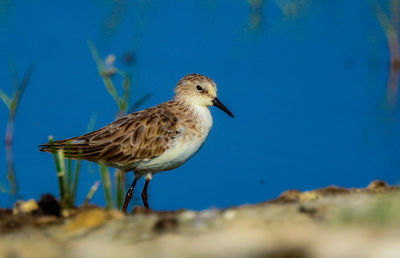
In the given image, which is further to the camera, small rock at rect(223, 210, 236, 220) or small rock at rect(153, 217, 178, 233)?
small rock at rect(223, 210, 236, 220)

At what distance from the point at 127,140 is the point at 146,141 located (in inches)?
8.4

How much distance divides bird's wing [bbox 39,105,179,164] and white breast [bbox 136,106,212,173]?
66 mm

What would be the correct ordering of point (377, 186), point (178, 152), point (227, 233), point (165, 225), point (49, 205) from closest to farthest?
point (227, 233), point (165, 225), point (49, 205), point (377, 186), point (178, 152)

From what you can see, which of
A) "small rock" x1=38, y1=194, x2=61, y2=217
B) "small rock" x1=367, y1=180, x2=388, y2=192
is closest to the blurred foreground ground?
"small rock" x1=38, y1=194, x2=61, y2=217

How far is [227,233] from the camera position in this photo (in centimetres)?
448

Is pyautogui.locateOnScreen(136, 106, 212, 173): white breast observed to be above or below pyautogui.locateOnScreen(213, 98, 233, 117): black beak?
below

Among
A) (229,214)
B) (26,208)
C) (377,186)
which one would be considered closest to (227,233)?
(229,214)

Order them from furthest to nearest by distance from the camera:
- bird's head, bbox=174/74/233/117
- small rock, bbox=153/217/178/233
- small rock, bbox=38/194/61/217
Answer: bird's head, bbox=174/74/233/117 < small rock, bbox=38/194/61/217 < small rock, bbox=153/217/178/233

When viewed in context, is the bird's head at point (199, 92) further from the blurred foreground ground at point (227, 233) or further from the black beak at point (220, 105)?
the blurred foreground ground at point (227, 233)

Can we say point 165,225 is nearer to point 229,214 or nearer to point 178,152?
point 229,214

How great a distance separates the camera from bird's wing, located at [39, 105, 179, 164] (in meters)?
A: 7.50

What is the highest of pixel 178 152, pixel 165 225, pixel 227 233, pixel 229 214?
pixel 178 152

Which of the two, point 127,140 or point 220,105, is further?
point 220,105

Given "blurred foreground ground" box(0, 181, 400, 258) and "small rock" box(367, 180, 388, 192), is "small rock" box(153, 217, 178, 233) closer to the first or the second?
"blurred foreground ground" box(0, 181, 400, 258)
